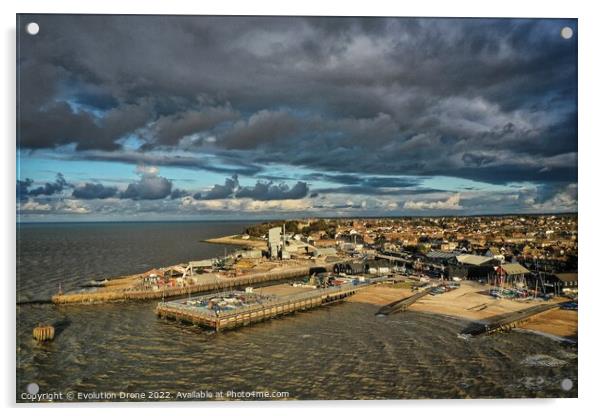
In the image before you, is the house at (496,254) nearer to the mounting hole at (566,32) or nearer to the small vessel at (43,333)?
the mounting hole at (566,32)

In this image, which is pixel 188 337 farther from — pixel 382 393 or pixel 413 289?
pixel 413 289

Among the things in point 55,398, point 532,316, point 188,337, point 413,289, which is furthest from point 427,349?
point 55,398

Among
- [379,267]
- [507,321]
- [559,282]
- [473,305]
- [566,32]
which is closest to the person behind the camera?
[566,32]

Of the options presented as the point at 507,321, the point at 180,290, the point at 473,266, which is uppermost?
the point at 473,266

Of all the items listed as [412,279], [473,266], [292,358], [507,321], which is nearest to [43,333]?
[292,358]

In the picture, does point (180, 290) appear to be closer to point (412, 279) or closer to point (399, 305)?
point (399, 305)

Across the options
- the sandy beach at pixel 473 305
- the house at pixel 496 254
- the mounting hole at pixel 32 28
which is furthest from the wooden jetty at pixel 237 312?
the mounting hole at pixel 32 28
